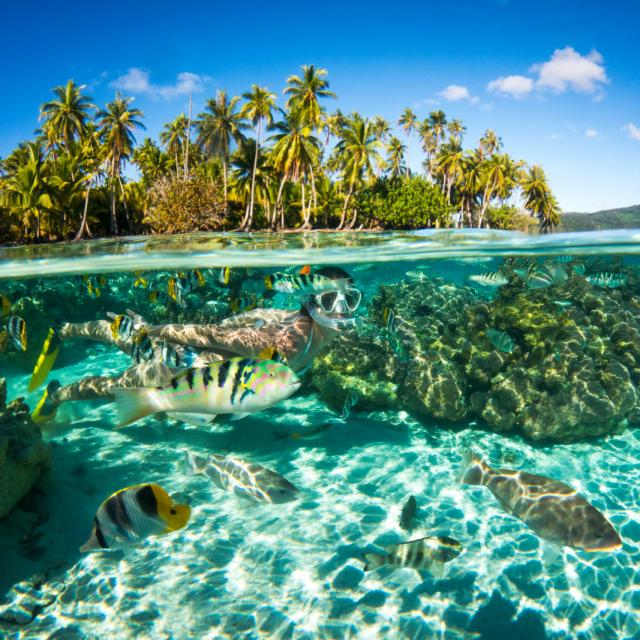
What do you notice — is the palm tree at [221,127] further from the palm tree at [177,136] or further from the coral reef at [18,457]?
the coral reef at [18,457]

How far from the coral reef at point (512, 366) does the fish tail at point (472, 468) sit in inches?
113

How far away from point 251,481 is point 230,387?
2.09m

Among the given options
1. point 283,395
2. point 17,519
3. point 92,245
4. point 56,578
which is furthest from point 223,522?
point 92,245

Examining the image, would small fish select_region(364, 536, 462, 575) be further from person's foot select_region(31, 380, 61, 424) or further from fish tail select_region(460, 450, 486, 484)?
person's foot select_region(31, 380, 61, 424)

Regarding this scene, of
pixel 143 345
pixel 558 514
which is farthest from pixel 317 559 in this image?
pixel 143 345

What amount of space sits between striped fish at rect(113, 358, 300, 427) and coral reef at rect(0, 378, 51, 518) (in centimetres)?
373

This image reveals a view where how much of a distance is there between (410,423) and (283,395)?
21.1 feet

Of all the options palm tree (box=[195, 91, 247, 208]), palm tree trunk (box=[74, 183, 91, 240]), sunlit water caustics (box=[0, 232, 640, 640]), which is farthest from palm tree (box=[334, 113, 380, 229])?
sunlit water caustics (box=[0, 232, 640, 640])

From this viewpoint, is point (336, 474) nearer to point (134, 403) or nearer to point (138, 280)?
point (134, 403)

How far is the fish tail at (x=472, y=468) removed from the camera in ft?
14.1

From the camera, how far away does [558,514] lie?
352cm

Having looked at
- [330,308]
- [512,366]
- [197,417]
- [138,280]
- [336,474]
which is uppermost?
[138,280]

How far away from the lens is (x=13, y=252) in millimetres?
14055

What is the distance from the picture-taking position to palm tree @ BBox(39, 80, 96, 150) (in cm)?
4991
